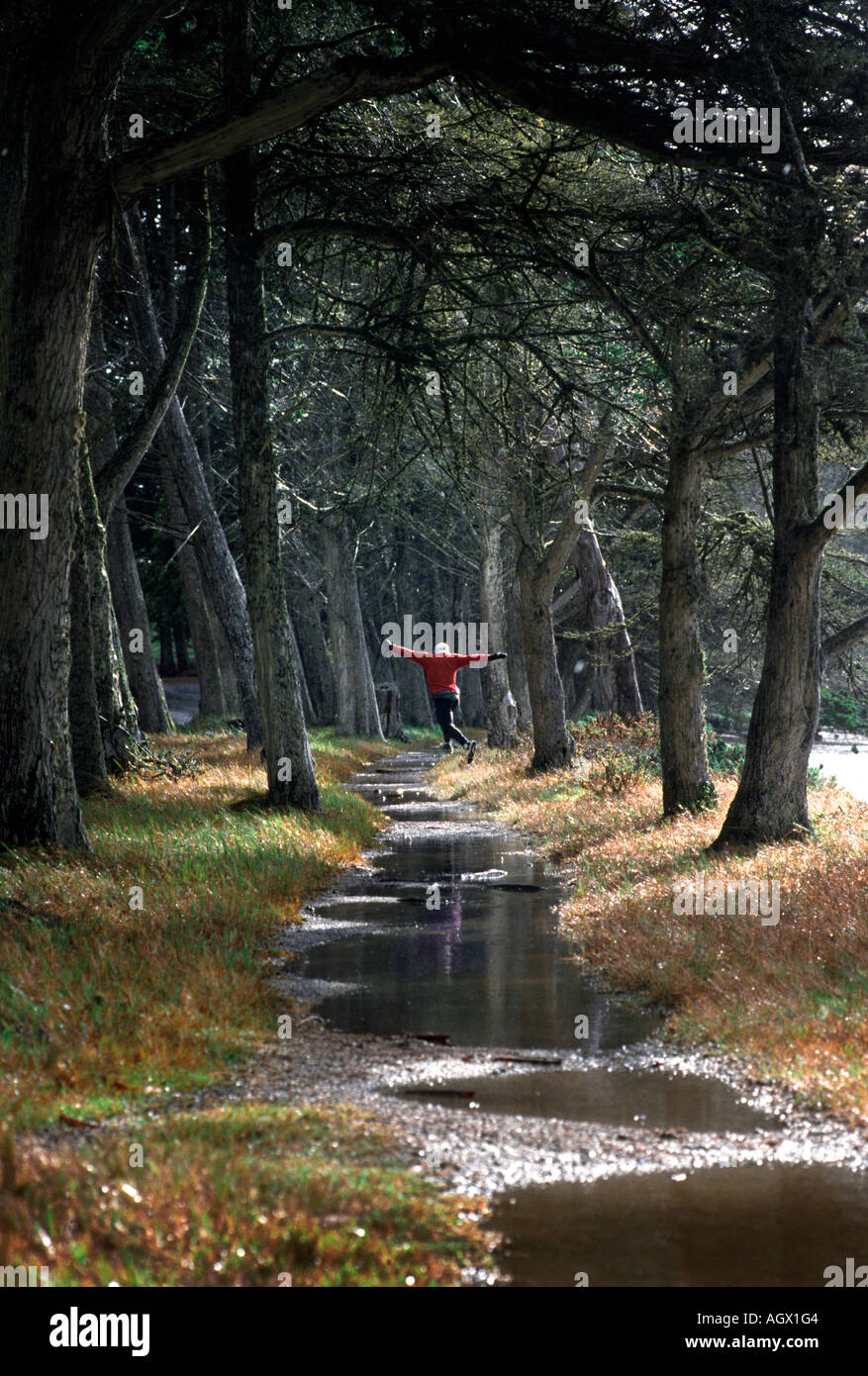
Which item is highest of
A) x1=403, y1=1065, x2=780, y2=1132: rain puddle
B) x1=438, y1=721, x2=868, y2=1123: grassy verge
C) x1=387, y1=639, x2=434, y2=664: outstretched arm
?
x1=387, y1=639, x2=434, y2=664: outstretched arm

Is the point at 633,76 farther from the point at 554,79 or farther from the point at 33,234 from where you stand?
→ the point at 33,234

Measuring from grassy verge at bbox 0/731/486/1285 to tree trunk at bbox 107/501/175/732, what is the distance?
14488mm

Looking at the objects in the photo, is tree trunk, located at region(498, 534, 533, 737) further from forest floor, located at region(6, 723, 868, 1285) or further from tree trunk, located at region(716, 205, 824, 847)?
forest floor, located at region(6, 723, 868, 1285)

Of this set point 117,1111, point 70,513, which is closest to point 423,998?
point 117,1111

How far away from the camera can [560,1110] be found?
5715 millimetres

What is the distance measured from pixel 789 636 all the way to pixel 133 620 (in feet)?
52.6

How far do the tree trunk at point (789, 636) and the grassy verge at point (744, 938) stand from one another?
0.48 m

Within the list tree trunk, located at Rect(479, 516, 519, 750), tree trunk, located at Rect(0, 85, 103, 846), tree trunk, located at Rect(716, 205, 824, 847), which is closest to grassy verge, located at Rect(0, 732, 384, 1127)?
tree trunk, located at Rect(0, 85, 103, 846)

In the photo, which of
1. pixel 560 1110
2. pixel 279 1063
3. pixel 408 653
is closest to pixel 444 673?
pixel 408 653

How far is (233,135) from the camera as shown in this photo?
29.9 ft

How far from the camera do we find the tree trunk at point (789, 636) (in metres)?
11.5

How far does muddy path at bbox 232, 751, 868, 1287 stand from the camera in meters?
4.28

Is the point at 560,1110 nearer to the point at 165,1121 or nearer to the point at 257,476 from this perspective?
the point at 165,1121
